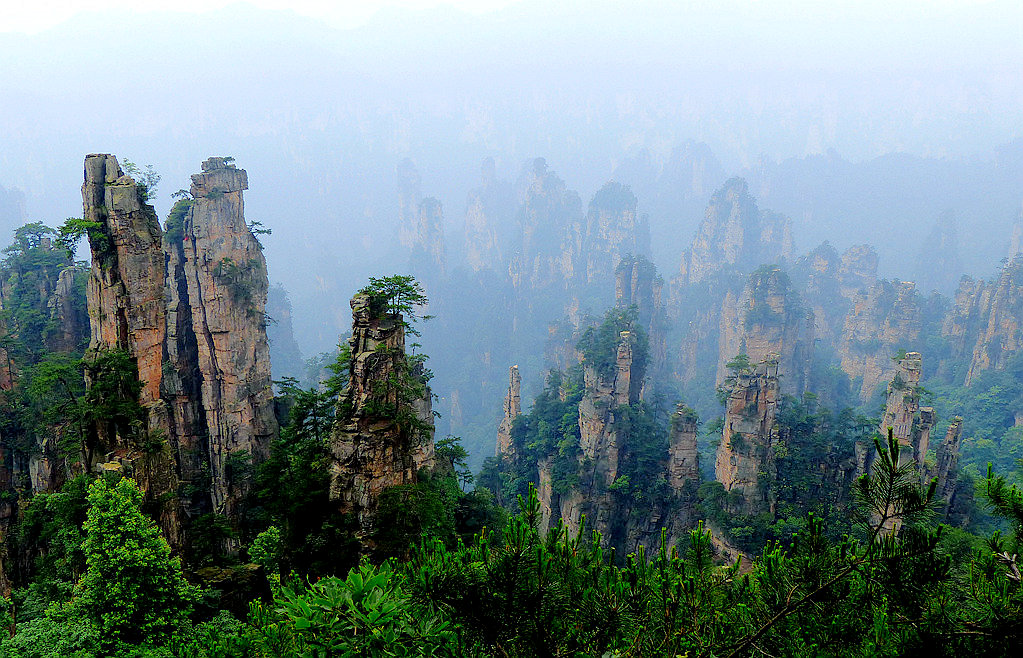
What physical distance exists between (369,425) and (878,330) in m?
52.2

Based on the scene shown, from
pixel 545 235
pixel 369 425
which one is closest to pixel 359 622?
pixel 369 425

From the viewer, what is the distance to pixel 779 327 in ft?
164

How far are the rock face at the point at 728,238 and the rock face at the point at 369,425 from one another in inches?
2684

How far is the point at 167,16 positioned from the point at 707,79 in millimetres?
152989

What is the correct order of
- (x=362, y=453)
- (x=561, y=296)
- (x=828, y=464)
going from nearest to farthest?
(x=362, y=453) → (x=828, y=464) → (x=561, y=296)

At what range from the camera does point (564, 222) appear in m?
97.9

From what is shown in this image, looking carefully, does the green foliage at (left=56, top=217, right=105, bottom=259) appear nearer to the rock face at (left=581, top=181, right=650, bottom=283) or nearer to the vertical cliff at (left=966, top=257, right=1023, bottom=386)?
the vertical cliff at (left=966, top=257, right=1023, bottom=386)

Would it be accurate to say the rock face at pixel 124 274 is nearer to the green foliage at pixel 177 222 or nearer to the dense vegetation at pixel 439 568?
the dense vegetation at pixel 439 568

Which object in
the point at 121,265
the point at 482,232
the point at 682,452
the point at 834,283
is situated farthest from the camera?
the point at 482,232

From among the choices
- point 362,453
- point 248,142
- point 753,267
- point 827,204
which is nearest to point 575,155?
point 827,204

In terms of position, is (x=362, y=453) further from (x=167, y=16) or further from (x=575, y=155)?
(x=167, y=16)

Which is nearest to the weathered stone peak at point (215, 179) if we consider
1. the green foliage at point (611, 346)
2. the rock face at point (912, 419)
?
the green foliage at point (611, 346)

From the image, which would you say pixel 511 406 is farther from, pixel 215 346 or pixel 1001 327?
pixel 1001 327

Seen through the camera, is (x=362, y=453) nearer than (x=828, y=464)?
Yes
